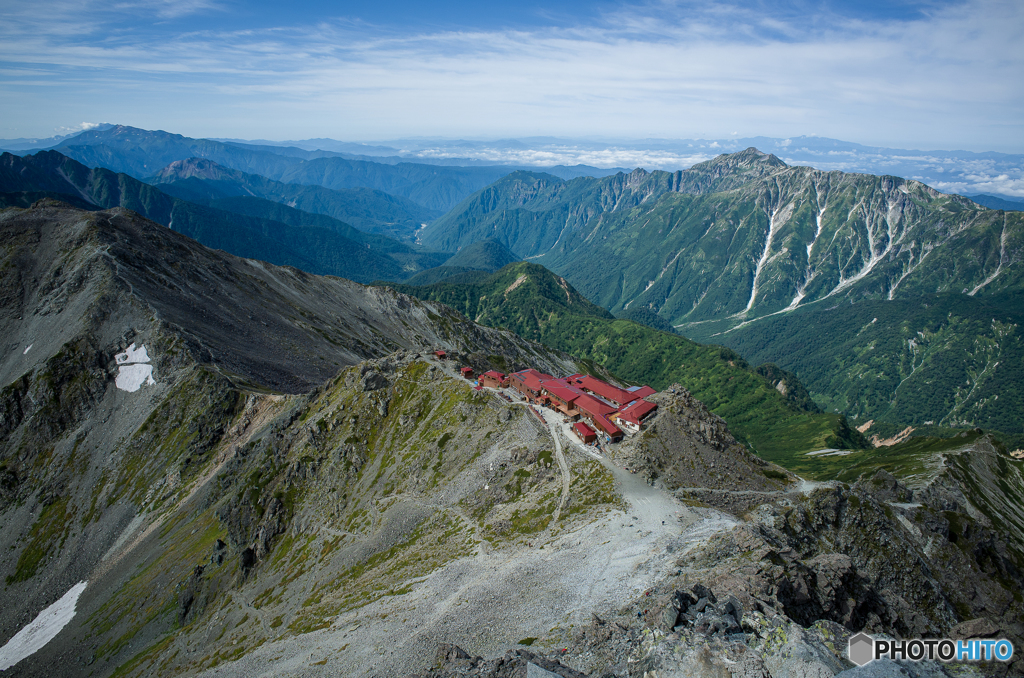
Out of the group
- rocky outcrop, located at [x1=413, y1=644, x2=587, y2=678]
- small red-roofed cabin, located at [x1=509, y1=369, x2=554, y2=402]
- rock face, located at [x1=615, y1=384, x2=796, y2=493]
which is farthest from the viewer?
small red-roofed cabin, located at [x1=509, y1=369, x2=554, y2=402]

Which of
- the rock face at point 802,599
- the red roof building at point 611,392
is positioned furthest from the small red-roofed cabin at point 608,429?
the red roof building at point 611,392

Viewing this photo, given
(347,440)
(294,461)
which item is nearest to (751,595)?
(347,440)

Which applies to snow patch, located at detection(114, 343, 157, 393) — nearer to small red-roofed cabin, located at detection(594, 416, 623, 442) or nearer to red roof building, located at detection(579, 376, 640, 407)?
red roof building, located at detection(579, 376, 640, 407)

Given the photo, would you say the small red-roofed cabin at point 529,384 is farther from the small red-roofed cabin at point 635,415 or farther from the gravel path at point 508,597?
the gravel path at point 508,597

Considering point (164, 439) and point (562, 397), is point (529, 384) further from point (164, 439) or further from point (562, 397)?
point (164, 439)

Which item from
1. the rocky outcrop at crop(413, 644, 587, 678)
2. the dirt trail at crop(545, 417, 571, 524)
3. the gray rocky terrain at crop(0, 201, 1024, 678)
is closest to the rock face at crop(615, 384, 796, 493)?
the gray rocky terrain at crop(0, 201, 1024, 678)

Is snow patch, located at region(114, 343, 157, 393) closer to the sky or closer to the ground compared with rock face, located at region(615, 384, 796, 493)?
closer to the ground

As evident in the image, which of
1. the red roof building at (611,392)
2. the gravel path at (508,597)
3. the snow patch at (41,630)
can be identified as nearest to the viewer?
the gravel path at (508,597)
